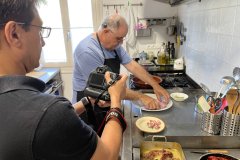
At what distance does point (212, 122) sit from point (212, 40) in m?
0.65

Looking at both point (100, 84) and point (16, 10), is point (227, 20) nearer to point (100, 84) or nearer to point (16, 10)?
point (100, 84)

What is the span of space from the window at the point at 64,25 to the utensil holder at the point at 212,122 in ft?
6.98

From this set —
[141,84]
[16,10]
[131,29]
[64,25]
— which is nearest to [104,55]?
[141,84]

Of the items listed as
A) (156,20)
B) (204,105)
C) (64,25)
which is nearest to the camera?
(204,105)

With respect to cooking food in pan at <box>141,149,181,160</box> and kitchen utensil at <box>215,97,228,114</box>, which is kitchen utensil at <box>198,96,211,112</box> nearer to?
kitchen utensil at <box>215,97,228,114</box>

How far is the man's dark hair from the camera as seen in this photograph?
486 mm

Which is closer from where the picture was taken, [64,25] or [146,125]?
[146,125]

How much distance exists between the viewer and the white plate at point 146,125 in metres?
0.93

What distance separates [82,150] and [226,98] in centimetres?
64

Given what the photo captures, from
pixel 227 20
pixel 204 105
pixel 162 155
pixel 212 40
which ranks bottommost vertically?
pixel 162 155

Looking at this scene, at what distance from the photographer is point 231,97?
2.70 ft

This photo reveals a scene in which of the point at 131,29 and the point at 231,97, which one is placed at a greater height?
the point at 131,29

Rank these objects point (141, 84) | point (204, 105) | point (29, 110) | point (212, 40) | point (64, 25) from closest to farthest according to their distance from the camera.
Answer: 1. point (29, 110)
2. point (204, 105)
3. point (212, 40)
4. point (141, 84)
5. point (64, 25)

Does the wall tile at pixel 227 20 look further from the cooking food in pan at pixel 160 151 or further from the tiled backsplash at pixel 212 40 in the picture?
the cooking food in pan at pixel 160 151
